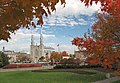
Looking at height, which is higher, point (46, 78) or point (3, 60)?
point (3, 60)

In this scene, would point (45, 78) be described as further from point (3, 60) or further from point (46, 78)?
point (3, 60)

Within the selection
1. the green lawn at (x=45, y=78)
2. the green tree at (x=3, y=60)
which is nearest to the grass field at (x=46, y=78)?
the green lawn at (x=45, y=78)

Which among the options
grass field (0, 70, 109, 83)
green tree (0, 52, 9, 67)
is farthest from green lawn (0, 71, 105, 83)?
green tree (0, 52, 9, 67)

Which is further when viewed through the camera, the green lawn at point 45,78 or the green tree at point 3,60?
the green tree at point 3,60

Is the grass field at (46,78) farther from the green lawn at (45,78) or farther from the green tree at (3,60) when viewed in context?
the green tree at (3,60)

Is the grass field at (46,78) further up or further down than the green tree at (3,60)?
further down

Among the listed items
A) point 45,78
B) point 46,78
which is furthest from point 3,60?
point 46,78

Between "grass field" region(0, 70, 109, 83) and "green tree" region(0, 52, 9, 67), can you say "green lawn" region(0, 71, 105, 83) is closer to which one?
"grass field" region(0, 70, 109, 83)

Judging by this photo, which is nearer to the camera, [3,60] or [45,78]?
[45,78]

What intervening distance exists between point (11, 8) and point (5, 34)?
104 cm

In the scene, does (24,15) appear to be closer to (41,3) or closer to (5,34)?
(41,3)

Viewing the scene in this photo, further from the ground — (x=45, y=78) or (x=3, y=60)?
(x=3, y=60)

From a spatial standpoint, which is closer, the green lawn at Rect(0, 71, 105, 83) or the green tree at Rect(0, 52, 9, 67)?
the green lawn at Rect(0, 71, 105, 83)

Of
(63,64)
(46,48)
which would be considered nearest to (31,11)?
(63,64)
